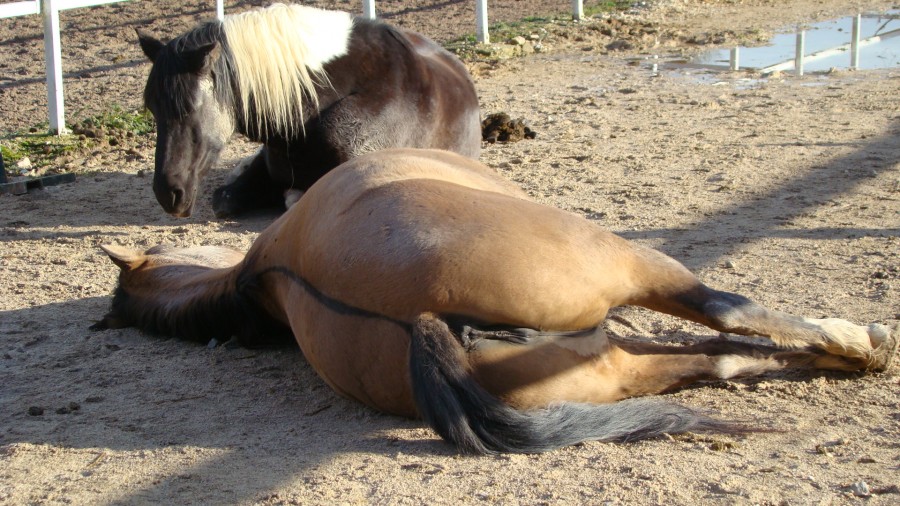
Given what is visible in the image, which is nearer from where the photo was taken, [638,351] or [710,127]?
[638,351]

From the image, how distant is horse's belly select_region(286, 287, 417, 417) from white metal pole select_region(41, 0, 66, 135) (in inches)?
213

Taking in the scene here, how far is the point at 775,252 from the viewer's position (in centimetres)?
466

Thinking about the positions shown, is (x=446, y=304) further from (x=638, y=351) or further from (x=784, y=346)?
(x=784, y=346)

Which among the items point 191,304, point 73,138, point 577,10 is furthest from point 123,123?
point 577,10

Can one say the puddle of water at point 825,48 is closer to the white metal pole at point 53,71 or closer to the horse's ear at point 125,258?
the white metal pole at point 53,71

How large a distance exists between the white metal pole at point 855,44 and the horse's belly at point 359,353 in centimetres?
764

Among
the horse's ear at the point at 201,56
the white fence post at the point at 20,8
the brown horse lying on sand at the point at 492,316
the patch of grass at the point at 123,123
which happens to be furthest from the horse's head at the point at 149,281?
the white fence post at the point at 20,8

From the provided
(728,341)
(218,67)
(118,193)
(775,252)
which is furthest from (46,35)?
(728,341)

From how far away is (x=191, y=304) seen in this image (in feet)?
12.8

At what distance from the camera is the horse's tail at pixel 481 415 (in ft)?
8.79

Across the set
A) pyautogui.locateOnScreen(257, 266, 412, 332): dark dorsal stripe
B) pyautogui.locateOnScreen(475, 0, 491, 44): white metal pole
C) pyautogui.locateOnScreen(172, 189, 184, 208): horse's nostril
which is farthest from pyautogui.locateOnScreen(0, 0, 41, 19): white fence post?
pyautogui.locateOnScreen(257, 266, 412, 332): dark dorsal stripe

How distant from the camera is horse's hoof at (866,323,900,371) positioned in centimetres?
324

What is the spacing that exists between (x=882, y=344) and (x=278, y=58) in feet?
10.9

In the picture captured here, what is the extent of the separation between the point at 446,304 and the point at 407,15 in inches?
385
